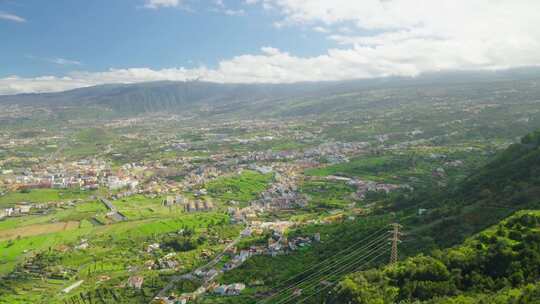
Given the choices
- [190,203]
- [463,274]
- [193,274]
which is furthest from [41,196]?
[463,274]

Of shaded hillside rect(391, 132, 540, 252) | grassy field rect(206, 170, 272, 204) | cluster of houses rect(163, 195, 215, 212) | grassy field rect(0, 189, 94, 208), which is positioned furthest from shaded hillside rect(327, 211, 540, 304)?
grassy field rect(0, 189, 94, 208)

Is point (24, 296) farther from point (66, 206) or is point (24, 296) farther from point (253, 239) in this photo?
point (66, 206)

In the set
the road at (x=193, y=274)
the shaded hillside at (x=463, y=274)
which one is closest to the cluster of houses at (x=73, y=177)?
the road at (x=193, y=274)

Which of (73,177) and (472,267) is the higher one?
(472,267)

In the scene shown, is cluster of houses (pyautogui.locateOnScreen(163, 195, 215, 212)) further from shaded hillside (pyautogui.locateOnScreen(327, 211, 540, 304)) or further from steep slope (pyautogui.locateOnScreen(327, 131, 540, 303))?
shaded hillside (pyautogui.locateOnScreen(327, 211, 540, 304))

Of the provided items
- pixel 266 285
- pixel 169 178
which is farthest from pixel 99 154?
pixel 266 285

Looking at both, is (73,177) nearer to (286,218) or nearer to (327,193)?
(286,218)

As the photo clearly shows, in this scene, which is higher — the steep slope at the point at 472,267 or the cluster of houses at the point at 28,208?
the steep slope at the point at 472,267

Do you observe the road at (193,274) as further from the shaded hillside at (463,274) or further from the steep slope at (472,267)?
the shaded hillside at (463,274)
